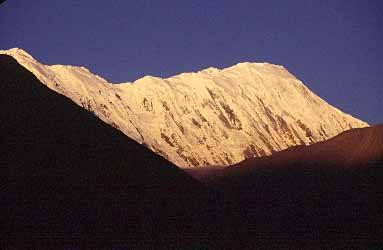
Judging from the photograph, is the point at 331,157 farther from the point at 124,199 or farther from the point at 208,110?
the point at 208,110

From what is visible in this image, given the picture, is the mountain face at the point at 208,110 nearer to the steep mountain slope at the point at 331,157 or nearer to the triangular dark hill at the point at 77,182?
the steep mountain slope at the point at 331,157

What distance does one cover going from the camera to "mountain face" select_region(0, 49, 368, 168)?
3489 inches

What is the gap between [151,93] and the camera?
10175 centimetres

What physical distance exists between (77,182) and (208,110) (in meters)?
73.5

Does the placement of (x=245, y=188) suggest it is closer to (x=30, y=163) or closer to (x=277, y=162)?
(x=277, y=162)

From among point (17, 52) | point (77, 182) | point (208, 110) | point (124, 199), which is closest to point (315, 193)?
point (124, 199)

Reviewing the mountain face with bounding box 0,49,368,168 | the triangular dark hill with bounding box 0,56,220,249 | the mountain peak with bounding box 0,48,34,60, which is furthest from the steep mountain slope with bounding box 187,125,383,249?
the mountain peak with bounding box 0,48,34,60

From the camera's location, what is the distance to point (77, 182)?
31.3 meters

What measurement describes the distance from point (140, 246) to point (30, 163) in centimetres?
679

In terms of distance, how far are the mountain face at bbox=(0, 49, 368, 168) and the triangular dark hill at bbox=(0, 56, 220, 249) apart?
152 feet

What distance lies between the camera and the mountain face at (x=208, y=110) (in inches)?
3489

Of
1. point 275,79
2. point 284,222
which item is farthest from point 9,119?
point 275,79

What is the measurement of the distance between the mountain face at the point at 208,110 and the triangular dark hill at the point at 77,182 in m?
46.2

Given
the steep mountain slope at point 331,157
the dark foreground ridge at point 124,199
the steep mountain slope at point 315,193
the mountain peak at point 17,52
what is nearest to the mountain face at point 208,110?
the mountain peak at point 17,52
